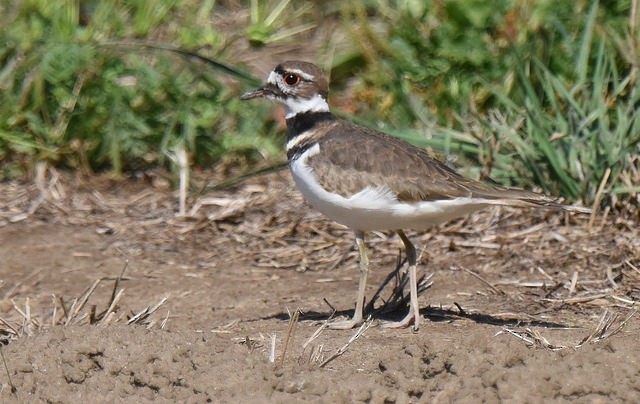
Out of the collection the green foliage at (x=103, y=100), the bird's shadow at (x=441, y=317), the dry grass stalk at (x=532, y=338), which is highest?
the green foliage at (x=103, y=100)

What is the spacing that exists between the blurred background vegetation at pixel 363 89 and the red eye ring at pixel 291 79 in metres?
1.18

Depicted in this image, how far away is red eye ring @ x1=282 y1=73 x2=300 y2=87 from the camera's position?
18.6 ft

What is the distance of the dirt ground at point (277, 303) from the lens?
4.09 m

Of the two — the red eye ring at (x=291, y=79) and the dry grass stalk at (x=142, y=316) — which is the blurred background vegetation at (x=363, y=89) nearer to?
the red eye ring at (x=291, y=79)

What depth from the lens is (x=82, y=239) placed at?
671 cm

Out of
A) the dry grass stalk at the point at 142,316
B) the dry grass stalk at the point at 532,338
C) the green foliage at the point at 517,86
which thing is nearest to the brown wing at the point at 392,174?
the dry grass stalk at the point at 532,338

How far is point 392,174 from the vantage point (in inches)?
202

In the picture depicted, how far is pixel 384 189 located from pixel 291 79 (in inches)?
35.8

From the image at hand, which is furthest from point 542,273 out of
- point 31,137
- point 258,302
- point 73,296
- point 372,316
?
point 31,137

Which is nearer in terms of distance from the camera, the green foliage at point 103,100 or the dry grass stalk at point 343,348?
the dry grass stalk at point 343,348

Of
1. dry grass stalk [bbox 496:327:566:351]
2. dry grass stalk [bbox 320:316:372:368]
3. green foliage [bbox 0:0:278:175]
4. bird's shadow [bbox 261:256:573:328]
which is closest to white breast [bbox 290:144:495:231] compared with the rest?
bird's shadow [bbox 261:256:573:328]

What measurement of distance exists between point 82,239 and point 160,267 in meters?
0.61

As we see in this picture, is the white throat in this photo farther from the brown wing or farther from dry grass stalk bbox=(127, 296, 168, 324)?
dry grass stalk bbox=(127, 296, 168, 324)

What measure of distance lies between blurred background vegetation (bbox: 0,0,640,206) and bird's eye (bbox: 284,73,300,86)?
1183 millimetres
